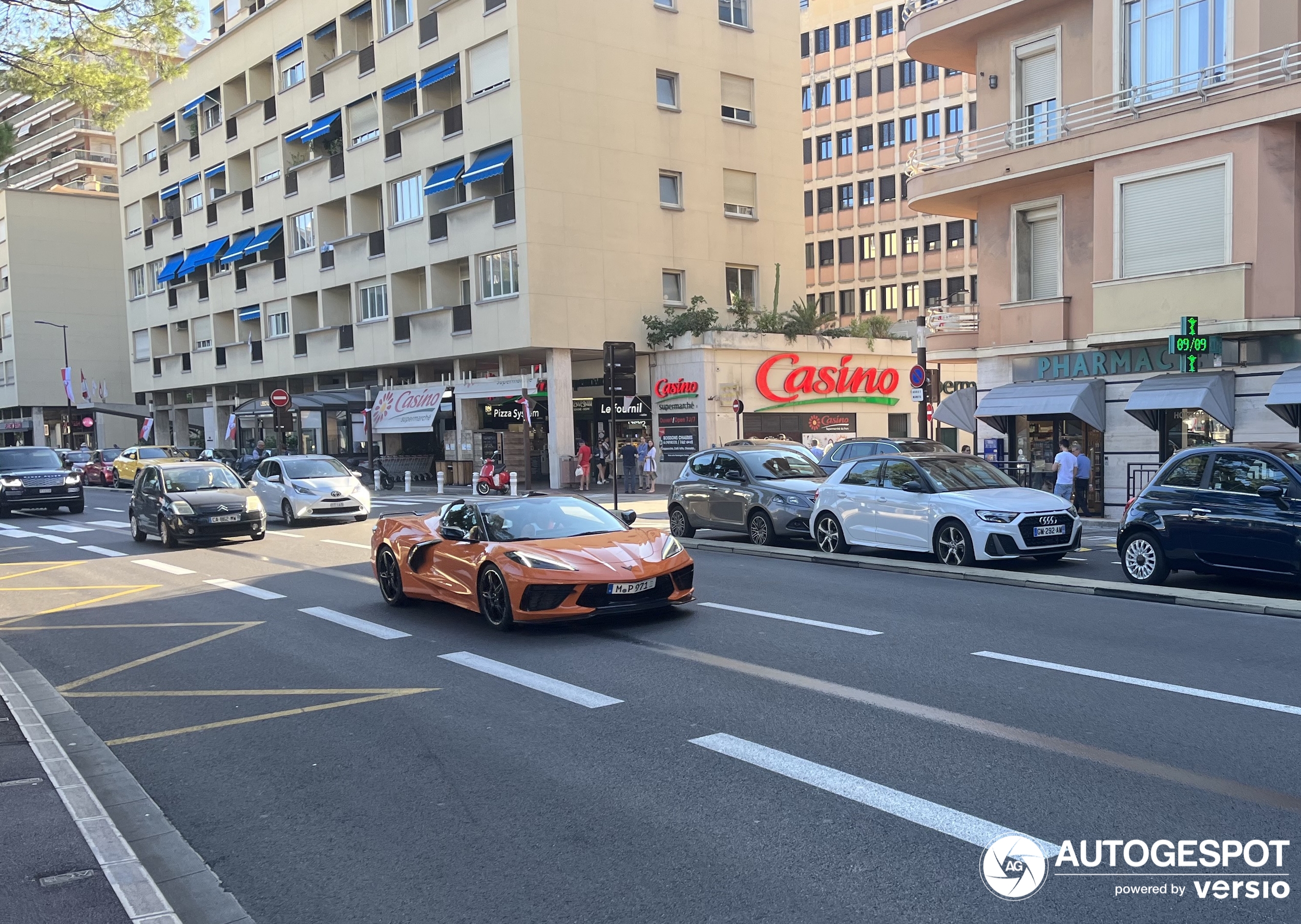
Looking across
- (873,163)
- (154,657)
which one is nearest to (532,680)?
(154,657)

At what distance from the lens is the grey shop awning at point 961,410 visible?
2488 cm

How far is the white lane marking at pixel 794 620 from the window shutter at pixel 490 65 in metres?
27.8

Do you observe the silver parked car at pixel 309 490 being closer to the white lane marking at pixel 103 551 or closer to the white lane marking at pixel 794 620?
the white lane marking at pixel 103 551

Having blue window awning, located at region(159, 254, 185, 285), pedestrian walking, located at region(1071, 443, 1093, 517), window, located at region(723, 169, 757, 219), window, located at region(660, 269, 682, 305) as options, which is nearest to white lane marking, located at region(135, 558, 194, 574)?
pedestrian walking, located at region(1071, 443, 1093, 517)

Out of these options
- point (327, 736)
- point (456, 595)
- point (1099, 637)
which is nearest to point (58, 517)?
point (456, 595)

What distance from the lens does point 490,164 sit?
35.6 meters

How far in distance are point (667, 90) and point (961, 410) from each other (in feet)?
64.2

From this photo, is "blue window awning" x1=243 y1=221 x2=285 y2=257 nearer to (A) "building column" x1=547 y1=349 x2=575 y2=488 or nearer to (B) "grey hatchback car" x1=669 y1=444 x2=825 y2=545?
(A) "building column" x1=547 y1=349 x2=575 y2=488

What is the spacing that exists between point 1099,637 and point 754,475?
29.7 ft

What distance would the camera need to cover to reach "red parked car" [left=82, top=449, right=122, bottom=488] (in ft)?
148

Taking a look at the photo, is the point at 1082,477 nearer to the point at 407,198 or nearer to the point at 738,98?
the point at 738,98

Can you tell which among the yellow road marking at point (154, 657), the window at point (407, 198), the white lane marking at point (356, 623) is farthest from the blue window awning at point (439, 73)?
the yellow road marking at point (154, 657)

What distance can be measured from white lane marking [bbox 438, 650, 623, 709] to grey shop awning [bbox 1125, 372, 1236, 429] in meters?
15.5

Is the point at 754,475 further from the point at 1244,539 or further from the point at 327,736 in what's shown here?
the point at 327,736
